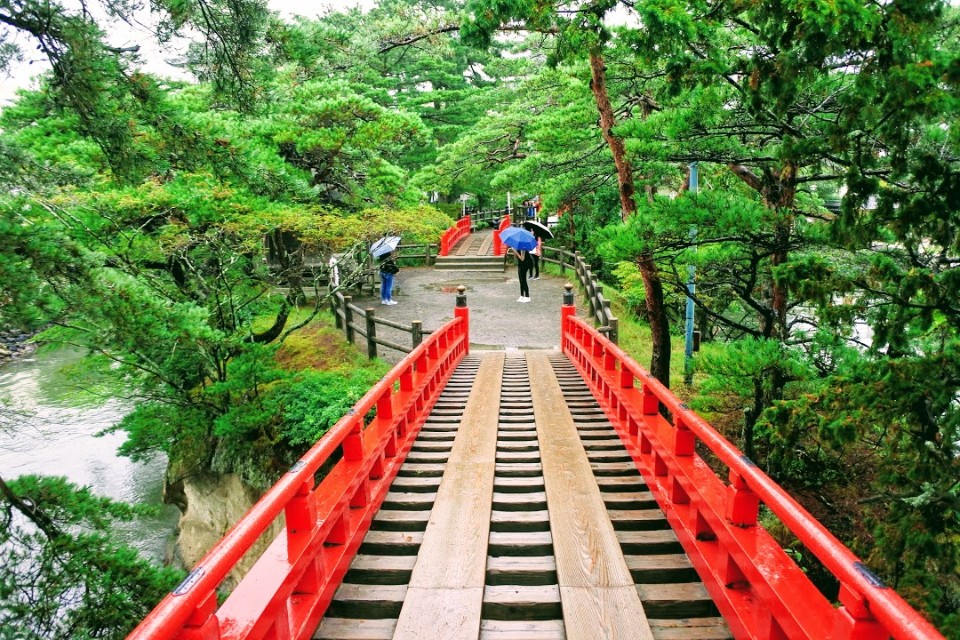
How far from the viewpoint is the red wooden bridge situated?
2.27m

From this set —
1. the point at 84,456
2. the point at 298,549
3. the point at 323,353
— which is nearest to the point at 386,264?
the point at 323,353

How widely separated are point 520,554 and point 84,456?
17.9 meters

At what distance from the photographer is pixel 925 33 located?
2971mm

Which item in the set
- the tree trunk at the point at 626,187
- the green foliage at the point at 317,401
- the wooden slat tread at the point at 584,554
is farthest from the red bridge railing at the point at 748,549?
the green foliage at the point at 317,401

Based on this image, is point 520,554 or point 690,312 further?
point 690,312

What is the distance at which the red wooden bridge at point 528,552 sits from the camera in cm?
227

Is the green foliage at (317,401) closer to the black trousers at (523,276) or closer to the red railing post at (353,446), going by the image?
the red railing post at (353,446)

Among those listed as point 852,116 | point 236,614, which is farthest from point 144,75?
point 852,116

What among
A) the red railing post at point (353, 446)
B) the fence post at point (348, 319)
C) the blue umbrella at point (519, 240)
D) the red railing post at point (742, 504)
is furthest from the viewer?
the blue umbrella at point (519, 240)

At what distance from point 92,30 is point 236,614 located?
503cm

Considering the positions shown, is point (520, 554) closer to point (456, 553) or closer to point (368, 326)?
point (456, 553)

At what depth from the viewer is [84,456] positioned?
16641 millimetres

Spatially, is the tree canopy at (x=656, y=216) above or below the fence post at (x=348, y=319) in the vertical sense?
above

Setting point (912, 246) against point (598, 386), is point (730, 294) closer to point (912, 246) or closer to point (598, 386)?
point (598, 386)
